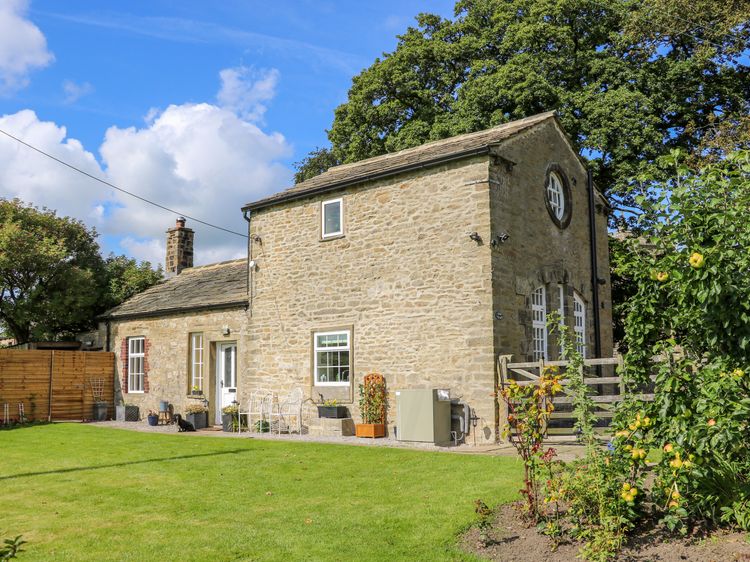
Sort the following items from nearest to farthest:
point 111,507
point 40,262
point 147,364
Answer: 1. point 111,507
2. point 147,364
3. point 40,262

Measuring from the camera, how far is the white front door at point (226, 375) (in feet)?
59.4

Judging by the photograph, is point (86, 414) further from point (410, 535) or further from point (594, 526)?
point (594, 526)

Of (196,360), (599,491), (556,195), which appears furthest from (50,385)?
(599,491)

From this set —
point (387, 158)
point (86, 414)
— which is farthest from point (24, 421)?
point (387, 158)

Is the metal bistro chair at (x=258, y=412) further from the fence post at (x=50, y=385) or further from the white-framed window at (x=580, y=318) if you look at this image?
the white-framed window at (x=580, y=318)

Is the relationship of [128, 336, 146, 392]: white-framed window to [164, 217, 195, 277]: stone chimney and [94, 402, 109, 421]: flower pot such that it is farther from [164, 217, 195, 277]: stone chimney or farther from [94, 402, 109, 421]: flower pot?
[164, 217, 195, 277]: stone chimney

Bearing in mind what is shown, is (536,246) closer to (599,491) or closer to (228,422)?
(228,422)

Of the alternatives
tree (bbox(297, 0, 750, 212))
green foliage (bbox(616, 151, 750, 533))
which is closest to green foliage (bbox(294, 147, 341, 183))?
tree (bbox(297, 0, 750, 212))

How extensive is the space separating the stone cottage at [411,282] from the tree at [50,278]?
4.87m

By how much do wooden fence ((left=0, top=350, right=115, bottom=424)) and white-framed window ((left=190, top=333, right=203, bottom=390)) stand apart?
3975mm

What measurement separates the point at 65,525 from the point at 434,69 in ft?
76.1

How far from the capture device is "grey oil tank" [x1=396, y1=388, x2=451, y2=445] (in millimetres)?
12984

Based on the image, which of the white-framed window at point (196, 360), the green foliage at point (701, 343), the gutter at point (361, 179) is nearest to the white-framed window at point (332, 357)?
the gutter at point (361, 179)

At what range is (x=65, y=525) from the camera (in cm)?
688
